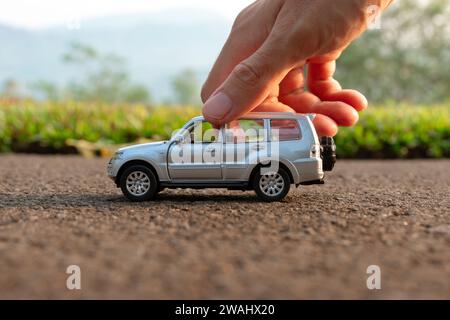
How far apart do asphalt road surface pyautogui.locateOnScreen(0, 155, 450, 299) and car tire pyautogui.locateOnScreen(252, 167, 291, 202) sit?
4.5 inches

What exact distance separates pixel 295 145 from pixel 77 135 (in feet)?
30.7

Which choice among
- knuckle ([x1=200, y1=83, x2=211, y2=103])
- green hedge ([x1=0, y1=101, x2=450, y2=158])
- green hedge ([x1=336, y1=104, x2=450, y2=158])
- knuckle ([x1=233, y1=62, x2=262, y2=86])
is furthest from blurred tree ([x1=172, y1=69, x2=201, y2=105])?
knuckle ([x1=233, y1=62, x2=262, y2=86])

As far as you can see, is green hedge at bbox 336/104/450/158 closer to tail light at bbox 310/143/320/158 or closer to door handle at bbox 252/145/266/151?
tail light at bbox 310/143/320/158

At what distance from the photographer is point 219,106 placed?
16.9 feet

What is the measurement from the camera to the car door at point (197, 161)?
6.16m

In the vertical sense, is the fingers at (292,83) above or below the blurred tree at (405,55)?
below

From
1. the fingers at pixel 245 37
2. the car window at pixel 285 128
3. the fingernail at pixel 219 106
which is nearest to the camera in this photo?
the fingernail at pixel 219 106

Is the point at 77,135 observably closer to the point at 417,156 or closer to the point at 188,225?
the point at 417,156

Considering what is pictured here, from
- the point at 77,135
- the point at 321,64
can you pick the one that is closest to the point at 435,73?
the point at 77,135

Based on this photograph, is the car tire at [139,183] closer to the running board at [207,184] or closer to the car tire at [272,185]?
the running board at [207,184]

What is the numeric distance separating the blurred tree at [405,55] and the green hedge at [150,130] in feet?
52.5

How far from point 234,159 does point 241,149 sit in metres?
0.14

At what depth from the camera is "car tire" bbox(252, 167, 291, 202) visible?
6121mm

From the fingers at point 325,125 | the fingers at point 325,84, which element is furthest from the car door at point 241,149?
the fingers at point 325,84
